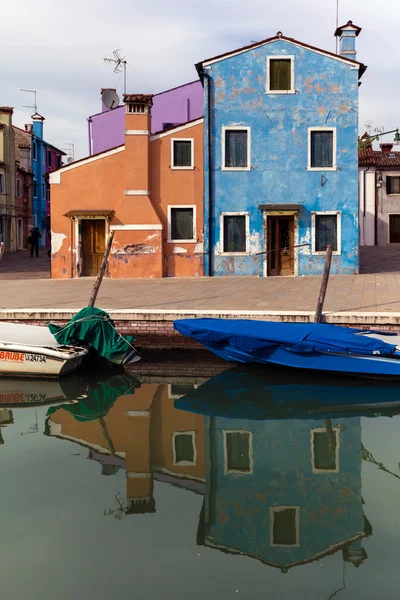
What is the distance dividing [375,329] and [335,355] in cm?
157

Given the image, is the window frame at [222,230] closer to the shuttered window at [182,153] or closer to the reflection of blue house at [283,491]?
the shuttered window at [182,153]

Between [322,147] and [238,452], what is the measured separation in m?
15.9

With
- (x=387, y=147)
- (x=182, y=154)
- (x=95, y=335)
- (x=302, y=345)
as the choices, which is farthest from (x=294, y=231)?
(x=387, y=147)

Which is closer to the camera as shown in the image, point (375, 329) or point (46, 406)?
point (46, 406)

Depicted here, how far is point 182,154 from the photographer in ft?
71.1

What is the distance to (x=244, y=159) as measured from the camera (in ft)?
70.9

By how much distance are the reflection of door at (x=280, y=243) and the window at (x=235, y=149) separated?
2.02m

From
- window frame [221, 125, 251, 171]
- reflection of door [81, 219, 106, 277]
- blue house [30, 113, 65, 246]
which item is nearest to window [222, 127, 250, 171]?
window frame [221, 125, 251, 171]

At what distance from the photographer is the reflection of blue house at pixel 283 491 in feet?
16.9

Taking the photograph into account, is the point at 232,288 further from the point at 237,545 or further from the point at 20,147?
the point at 20,147

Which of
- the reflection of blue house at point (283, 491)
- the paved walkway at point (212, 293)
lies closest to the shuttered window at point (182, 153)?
the paved walkway at point (212, 293)

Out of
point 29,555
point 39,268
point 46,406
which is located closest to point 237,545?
point 29,555

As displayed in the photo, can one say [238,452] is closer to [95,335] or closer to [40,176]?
[95,335]

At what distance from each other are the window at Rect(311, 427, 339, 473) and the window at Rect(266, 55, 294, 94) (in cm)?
1556
